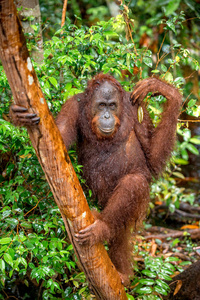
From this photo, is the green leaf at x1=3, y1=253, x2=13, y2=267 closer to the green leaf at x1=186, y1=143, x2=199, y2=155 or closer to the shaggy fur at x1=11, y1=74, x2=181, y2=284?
the shaggy fur at x1=11, y1=74, x2=181, y2=284

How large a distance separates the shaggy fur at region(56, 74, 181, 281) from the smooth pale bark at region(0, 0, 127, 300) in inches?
23.4

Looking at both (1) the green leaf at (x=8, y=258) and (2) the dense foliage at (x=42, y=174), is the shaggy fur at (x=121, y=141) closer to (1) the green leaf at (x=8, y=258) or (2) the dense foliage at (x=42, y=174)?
(2) the dense foliage at (x=42, y=174)

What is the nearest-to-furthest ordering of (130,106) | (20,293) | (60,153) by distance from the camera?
(60,153), (130,106), (20,293)

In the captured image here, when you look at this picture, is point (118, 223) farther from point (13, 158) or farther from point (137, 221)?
point (13, 158)

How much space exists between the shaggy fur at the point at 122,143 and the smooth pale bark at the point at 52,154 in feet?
1.95

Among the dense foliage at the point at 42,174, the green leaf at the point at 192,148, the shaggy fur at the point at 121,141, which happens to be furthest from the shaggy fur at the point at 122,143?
the green leaf at the point at 192,148

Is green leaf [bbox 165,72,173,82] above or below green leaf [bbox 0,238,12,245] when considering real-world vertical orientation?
above

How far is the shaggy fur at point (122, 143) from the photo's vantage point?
324cm

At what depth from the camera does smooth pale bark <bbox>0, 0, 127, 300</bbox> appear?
1.91m

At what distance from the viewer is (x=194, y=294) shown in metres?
3.82

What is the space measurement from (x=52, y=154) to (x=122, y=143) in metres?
1.29

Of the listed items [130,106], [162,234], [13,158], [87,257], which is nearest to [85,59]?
[130,106]

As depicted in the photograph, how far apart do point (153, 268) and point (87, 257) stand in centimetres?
Answer: 138

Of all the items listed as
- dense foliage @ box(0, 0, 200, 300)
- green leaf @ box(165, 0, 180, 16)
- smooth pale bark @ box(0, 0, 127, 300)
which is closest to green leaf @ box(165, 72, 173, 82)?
dense foliage @ box(0, 0, 200, 300)
